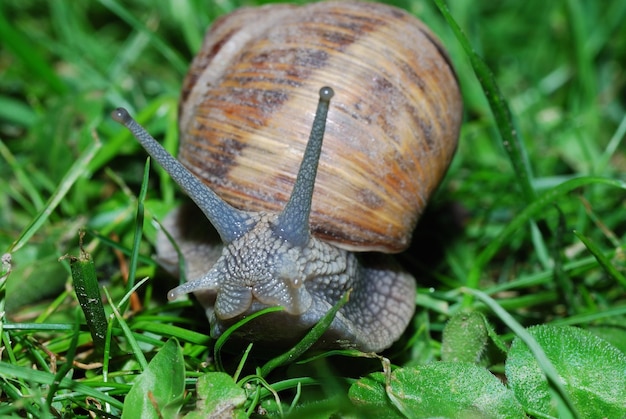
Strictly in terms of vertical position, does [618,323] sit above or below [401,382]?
above

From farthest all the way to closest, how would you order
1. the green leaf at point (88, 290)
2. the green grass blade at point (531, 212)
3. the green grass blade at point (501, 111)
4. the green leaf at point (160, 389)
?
the green grass blade at point (501, 111), the green grass blade at point (531, 212), the green leaf at point (88, 290), the green leaf at point (160, 389)

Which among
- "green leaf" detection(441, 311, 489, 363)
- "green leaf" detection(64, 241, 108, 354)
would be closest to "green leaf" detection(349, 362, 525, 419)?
"green leaf" detection(441, 311, 489, 363)

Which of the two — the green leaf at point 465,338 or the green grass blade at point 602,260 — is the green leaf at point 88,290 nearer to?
the green leaf at point 465,338

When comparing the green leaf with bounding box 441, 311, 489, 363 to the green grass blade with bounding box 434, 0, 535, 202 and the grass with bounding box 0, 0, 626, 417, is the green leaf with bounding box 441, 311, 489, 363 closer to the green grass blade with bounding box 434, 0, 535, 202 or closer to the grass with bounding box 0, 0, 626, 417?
the grass with bounding box 0, 0, 626, 417

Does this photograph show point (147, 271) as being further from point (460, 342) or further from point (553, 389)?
point (553, 389)

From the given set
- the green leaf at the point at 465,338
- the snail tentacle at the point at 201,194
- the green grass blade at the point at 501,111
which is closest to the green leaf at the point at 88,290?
the snail tentacle at the point at 201,194

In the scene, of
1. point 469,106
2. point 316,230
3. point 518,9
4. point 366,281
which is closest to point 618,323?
point 366,281
